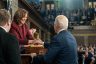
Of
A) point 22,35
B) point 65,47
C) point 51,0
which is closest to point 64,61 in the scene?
point 65,47

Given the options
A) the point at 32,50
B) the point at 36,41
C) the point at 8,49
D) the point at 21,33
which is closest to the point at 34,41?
the point at 36,41

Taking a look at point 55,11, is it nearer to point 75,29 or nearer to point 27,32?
point 75,29

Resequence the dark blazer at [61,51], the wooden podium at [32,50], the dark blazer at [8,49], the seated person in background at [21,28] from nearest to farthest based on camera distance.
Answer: the dark blazer at [8,49] < the dark blazer at [61,51] < the wooden podium at [32,50] < the seated person in background at [21,28]

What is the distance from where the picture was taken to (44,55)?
434 cm

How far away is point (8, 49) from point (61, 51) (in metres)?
1.02

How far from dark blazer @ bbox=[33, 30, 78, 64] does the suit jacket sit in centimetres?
47

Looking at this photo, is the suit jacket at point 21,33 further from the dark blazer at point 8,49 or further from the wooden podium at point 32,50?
the dark blazer at point 8,49

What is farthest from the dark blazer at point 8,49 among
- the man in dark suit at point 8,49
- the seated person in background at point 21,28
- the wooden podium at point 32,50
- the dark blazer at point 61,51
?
the seated person in background at point 21,28

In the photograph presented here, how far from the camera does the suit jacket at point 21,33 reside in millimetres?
4754

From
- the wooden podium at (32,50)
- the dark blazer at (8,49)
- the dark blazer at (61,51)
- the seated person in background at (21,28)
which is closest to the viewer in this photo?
the dark blazer at (8,49)

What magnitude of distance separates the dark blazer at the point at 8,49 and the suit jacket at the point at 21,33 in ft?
4.05

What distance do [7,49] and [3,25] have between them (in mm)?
248

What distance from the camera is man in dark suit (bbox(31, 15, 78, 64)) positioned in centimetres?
430

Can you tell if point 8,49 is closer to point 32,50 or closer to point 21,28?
point 32,50
